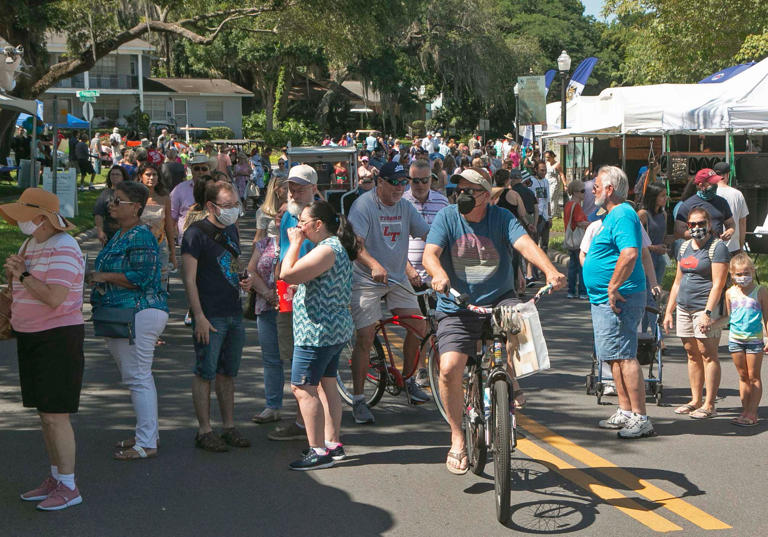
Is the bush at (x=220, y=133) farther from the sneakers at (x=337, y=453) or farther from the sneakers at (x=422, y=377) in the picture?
the sneakers at (x=337, y=453)

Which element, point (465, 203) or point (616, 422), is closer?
point (465, 203)

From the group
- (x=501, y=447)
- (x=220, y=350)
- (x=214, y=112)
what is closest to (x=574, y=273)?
(x=220, y=350)

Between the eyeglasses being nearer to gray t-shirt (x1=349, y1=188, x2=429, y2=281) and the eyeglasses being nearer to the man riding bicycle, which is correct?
gray t-shirt (x1=349, y1=188, x2=429, y2=281)

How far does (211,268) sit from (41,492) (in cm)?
177

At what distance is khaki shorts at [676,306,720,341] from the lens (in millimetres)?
7703

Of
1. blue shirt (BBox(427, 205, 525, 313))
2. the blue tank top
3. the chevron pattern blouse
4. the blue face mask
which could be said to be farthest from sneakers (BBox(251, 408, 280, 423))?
the blue face mask

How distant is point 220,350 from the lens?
6812 mm

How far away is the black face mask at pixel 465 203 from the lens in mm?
6129

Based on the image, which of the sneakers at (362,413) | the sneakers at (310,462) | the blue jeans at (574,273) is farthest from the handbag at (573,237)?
the sneakers at (310,462)

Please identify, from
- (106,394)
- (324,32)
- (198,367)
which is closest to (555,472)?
(198,367)

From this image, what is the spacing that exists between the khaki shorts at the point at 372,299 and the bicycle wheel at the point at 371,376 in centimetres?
27

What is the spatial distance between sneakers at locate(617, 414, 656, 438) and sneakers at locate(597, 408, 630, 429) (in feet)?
0.37

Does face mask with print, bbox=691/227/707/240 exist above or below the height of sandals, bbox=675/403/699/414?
above

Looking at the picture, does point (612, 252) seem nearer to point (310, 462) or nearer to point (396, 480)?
point (396, 480)
